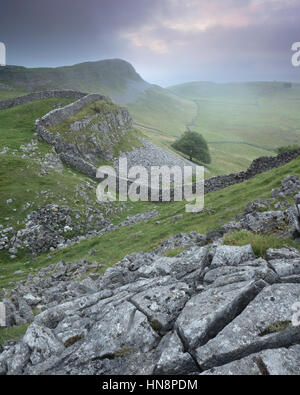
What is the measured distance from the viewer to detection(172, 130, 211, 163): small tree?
86938 millimetres

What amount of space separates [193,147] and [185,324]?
8334 centimetres

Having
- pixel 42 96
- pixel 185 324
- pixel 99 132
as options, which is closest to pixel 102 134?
pixel 99 132

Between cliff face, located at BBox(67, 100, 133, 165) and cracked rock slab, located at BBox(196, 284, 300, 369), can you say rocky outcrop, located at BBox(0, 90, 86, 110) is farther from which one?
cracked rock slab, located at BBox(196, 284, 300, 369)

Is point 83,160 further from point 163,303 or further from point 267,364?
point 267,364

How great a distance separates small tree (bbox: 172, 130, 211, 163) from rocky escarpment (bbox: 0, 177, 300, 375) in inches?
3071

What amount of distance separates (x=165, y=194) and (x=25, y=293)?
82.8 ft

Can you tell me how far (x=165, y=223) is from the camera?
83.6 feet

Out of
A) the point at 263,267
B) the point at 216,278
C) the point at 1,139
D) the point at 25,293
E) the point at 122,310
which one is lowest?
the point at 25,293

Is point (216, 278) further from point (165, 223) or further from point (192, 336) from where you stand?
point (165, 223)

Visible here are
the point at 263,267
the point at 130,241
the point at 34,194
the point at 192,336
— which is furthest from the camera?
the point at 34,194

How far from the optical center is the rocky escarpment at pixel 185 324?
625 cm

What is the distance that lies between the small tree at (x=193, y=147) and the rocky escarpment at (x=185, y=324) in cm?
7801

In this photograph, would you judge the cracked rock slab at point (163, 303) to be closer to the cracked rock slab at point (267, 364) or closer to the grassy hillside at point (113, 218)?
the cracked rock slab at point (267, 364)
